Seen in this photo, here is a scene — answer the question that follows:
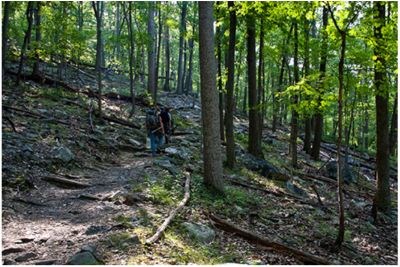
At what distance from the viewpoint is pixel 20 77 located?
2062 cm

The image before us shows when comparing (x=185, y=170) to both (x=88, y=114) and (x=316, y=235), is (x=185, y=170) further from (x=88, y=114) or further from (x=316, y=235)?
(x=88, y=114)

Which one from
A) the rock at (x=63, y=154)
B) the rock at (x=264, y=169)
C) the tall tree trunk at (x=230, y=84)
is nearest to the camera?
the rock at (x=63, y=154)

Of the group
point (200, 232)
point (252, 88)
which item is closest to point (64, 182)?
point (200, 232)

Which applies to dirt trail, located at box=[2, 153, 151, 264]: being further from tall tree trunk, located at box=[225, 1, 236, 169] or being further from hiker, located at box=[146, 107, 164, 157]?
tall tree trunk, located at box=[225, 1, 236, 169]

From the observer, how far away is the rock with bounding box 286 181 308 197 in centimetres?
1408

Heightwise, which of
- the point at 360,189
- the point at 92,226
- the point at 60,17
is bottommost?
the point at 360,189

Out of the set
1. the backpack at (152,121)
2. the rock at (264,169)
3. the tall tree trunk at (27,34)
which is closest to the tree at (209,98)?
the backpack at (152,121)

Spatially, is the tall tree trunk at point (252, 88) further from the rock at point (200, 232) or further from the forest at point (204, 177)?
the rock at point (200, 232)

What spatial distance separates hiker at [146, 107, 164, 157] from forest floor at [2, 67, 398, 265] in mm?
541

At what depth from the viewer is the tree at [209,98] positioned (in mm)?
10156

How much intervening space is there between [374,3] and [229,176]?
6837 mm

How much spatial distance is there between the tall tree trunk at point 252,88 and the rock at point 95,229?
346 inches

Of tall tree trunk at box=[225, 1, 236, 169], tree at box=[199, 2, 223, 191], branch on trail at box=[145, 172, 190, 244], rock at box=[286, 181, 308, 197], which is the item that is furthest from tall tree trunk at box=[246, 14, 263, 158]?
branch on trail at box=[145, 172, 190, 244]

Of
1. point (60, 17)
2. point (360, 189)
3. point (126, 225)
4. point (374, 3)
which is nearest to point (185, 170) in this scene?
point (126, 225)
